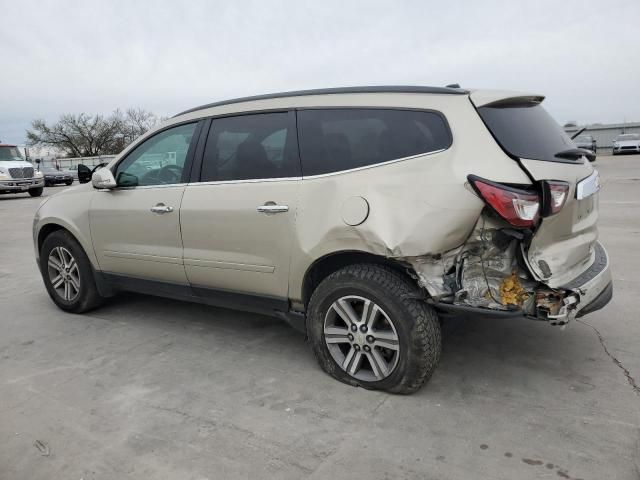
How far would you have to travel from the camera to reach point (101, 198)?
453cm

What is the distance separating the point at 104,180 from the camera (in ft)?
14.4

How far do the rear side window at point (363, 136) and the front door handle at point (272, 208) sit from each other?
26cm

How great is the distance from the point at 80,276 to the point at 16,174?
19.2m

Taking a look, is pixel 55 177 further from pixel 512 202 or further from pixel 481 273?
pixel 512 202

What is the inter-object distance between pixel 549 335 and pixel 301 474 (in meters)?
2.42

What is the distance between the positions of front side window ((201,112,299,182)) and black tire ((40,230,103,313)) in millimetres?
1718

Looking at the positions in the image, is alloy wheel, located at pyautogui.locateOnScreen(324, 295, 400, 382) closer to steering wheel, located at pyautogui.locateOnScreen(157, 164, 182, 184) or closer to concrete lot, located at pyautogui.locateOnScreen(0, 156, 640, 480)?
concrete lot, located at pyautogui.locateOnScreen(0, 156, 640, 480)

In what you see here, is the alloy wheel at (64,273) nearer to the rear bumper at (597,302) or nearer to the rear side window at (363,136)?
the rear side window at (363,136)

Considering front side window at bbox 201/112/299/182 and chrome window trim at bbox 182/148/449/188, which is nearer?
chrome window trim at bbox 182/148/449/188

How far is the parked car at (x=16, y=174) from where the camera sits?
2064 cm

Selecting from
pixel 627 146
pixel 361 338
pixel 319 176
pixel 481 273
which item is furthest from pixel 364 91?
pixel 627 146

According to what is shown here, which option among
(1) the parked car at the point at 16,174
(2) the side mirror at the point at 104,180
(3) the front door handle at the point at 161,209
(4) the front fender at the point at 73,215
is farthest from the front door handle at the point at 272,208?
(1) the parked car at the point at 16,174

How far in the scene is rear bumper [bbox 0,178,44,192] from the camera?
67.5 feet

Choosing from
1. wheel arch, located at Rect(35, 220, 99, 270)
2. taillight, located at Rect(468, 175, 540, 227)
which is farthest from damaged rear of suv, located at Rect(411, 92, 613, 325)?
wheel arch, located at Rect(35, 220, 99, 270)
